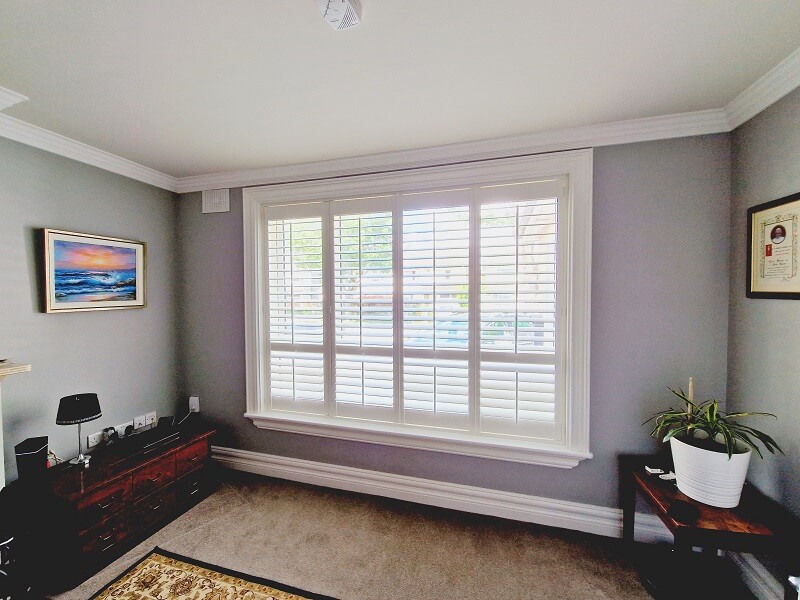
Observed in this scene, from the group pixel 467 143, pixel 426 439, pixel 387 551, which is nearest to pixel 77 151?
pixel 467 143

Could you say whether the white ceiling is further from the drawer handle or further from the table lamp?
the drawer handle

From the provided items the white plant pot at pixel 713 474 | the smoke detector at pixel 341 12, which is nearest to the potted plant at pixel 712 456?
the white plant pot at pixel 713 474

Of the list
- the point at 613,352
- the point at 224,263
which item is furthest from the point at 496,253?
the point at 224,263

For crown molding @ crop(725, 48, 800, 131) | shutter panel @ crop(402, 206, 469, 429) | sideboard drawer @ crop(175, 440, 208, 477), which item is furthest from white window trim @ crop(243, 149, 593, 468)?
crown molding @ crop(725, 48, 800, 131)

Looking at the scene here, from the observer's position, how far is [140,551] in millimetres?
1922

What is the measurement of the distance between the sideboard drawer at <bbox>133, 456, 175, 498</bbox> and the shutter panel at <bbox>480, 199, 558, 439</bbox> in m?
2.17

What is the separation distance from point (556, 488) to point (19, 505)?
300 centimetres

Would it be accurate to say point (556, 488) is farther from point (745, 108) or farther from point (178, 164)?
point (178, 164)

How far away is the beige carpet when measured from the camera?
1.67 meters

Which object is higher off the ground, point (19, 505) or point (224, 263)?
point (224, 263)

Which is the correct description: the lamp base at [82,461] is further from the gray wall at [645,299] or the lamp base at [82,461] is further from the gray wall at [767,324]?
the gray wall at [767,324]

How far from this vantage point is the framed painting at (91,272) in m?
2.05

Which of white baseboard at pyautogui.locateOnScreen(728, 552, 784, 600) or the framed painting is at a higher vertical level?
the framed painting

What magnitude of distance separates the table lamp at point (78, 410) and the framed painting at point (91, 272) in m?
0.58
